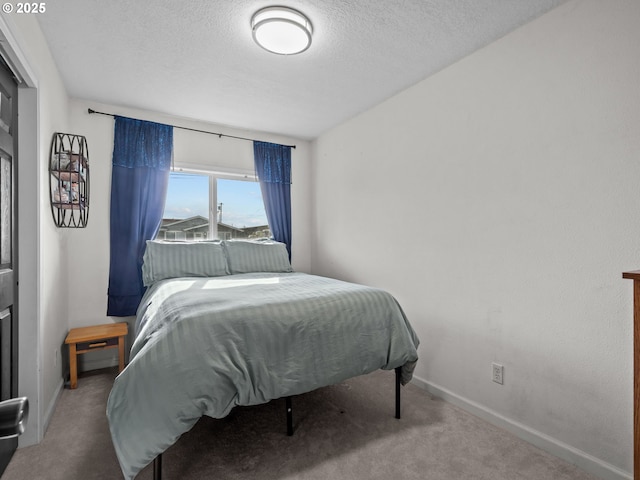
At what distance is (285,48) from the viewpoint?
2080 millimetres

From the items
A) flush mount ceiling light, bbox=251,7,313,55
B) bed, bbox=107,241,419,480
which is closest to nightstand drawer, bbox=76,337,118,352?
bed, bbox=107,241,419,480

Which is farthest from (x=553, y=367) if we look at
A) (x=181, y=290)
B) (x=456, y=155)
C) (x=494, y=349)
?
(x=181, y=290)

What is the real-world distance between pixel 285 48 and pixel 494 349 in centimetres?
232

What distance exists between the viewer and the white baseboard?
1.60 metres

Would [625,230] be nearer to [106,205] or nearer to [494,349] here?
[494,349]

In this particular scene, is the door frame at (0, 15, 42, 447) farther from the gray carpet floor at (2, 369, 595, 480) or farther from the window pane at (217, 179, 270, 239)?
the window pane at (217, 179, 270, 239)

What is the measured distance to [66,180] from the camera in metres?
2.46

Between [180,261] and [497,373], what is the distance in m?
2.67

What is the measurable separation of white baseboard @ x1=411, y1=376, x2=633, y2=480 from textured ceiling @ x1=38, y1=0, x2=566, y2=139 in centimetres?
237

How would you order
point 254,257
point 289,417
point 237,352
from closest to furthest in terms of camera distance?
point 237,352 → point 289,417 → point 254,257

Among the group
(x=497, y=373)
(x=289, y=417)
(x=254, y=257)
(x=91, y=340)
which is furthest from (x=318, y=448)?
(x=91, y=340)

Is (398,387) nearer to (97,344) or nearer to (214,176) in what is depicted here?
(97,344)

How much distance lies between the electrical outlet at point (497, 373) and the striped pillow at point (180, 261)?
232cm

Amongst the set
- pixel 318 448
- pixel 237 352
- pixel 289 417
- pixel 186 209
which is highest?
pixel 186 209
